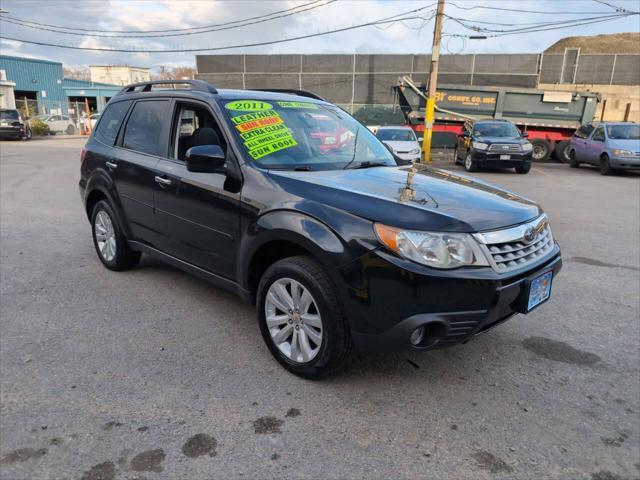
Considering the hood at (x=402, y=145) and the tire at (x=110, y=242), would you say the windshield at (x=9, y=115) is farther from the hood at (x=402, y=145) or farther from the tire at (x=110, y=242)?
the tire at (x=110, y=242)

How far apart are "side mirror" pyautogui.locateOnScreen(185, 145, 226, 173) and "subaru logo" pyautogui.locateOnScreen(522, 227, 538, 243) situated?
200 centimetres

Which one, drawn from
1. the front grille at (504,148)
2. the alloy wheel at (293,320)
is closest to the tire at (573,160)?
the front grille at (504,148)

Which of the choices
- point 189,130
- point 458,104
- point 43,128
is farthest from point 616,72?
point 43,128

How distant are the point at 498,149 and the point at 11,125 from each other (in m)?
26.0

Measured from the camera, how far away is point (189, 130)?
4.11 meters

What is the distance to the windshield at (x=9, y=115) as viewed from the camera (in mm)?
26719

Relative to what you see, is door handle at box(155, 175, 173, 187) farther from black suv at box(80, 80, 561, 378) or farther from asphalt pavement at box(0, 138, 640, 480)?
asphalt pavement at box(0, 138, 640, 480)

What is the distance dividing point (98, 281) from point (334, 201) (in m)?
3.06

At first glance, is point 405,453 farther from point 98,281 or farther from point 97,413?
point 98,281

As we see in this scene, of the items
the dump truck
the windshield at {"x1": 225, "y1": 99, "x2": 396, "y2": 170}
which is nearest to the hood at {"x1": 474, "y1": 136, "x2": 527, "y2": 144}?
the dump truck

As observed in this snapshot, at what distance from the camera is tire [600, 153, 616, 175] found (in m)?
15.1

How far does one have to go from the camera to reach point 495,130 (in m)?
15.6

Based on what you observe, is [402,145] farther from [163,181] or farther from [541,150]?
[163,181]

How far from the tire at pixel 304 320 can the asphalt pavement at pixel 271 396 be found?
5.6 inches
